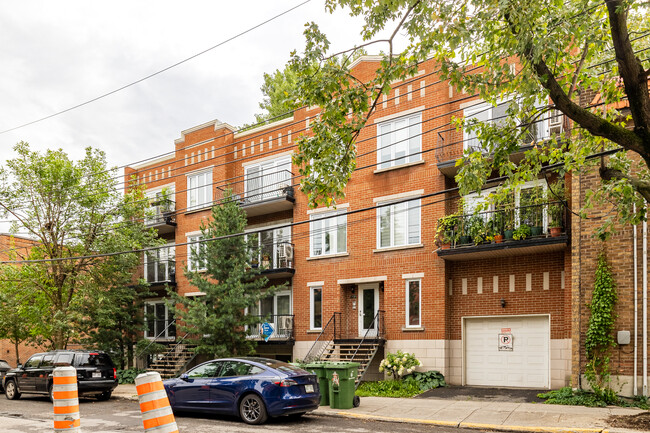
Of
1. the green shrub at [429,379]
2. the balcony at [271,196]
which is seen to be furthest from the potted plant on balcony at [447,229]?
the balcony at [271,196]

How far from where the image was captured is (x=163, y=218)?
27453 millimetres

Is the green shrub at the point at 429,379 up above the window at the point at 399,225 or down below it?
below

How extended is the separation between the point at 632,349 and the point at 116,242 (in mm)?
18307

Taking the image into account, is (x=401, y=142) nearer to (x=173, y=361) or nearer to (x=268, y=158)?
(x=268, y=158)

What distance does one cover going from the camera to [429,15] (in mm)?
9281

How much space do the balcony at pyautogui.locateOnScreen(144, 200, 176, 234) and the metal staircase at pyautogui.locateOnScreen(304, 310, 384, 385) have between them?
1003 cm

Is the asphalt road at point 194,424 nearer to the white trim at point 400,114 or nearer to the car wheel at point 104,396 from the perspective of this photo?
the car wheel at point 104,396

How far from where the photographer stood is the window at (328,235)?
21859 millimetres

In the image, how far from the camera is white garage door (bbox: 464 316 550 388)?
1738cm

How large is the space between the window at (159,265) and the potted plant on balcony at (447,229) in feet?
46.4

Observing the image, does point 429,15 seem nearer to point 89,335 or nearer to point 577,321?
point 577,321

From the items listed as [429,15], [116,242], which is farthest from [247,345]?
[429,15]

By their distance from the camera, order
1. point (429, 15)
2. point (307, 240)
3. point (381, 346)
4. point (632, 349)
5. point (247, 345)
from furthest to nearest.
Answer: point (307, 240) < point (247, 345) < point (381, 346) < point (632, 349) < point (429, 15)

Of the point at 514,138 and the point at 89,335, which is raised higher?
the point at 514,138
